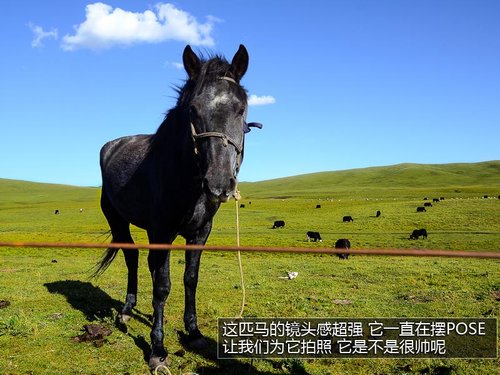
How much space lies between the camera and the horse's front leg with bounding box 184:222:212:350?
6535mm

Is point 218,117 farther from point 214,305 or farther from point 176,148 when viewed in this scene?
point 214,305

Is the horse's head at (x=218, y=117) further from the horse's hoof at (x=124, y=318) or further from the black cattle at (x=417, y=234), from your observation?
the black cattle at (x=417, y=234)

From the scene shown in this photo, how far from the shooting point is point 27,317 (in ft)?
25.2

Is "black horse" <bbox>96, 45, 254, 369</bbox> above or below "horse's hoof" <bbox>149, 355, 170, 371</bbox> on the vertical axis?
above

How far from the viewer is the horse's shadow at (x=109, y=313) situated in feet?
18.9

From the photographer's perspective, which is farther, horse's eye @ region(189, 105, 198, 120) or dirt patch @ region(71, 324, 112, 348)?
dirt patch @ region(71, 324, 112, 348)

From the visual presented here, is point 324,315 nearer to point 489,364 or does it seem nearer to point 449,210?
point 489,364

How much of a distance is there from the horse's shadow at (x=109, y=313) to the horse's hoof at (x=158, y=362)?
1.35 ft

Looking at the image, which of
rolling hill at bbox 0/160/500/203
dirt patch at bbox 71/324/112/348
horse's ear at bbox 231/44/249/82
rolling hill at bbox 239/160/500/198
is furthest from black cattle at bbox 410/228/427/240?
rolling hill at bbox 239/160/500/198

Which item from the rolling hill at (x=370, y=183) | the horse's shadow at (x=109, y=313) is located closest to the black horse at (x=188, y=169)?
the horse's shadow at (x=109, y=313)

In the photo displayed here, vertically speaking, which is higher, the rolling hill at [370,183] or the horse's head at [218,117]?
the rolling hill at [370,183]

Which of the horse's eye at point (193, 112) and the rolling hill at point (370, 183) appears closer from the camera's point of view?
the horse's eye at point (193, 112)

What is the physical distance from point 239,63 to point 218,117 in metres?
0.94

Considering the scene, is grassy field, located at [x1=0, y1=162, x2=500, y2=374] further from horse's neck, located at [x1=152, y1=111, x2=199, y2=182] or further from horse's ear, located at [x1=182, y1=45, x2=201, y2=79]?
horse's ear, located at [x1=182, y1=45, x2=201, y2=79]
